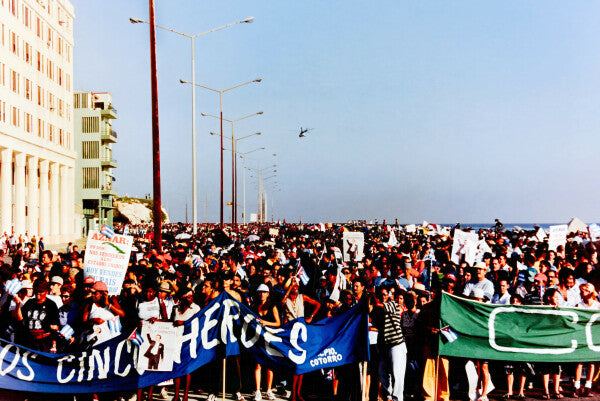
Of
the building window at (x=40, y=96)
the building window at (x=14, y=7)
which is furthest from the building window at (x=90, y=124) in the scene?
the building window at (x=14, y=7)

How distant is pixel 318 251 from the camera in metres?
21.7

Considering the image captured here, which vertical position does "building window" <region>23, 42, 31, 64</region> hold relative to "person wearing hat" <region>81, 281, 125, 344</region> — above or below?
above

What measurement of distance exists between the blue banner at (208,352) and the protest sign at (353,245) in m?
8.86

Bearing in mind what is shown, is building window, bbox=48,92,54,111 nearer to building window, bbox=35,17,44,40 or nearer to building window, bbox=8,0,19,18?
building window, bbox=35,17,44,40

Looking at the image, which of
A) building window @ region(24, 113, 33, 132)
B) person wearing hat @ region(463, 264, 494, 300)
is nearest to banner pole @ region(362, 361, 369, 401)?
person wearing hat @ region(463, 264, 494, 300)

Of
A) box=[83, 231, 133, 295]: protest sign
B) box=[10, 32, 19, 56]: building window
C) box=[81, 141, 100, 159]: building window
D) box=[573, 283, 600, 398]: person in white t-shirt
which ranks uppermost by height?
box=[10, 32, 19, 56]: building window

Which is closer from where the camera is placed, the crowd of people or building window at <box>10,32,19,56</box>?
the crowd of people

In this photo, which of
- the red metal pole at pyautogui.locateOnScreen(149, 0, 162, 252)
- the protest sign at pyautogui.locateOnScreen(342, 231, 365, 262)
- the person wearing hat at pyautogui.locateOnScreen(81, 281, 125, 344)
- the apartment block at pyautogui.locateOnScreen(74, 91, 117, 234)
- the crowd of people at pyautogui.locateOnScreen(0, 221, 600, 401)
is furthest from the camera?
the apartment block at pyautogui.locateOnScreen(74, 91, 117, 234)

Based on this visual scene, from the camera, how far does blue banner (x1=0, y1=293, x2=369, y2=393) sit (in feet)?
27.0

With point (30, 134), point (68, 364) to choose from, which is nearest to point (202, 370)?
point (68, 364)

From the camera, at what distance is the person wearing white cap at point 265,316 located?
32.2 ft

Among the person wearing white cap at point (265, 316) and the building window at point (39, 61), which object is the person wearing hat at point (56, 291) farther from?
the building window at point (39, 61)

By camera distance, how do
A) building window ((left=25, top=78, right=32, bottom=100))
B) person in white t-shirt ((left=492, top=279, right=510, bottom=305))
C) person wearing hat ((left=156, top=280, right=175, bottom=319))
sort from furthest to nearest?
1. building window ((left=25, top=78, right=32, bottom=100))
2. person in white t-shirt ((left=492, top=279, right=510, bottom=305))
3. person wearing hat ((left=156, top=280, right=175, bottom=319))

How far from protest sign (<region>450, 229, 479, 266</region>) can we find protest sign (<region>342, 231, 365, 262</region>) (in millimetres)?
2762
